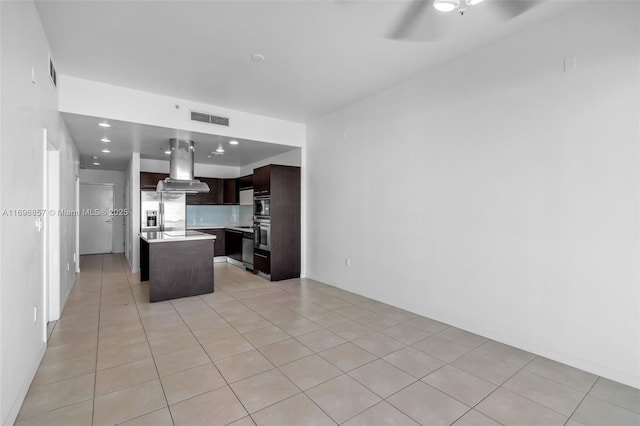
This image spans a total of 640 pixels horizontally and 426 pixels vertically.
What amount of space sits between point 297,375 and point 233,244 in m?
5.36

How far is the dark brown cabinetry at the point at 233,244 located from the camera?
7.11 metres

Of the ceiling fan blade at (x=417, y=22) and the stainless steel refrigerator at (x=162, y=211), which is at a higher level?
the ceiling fan blade at (x=417, y=22)

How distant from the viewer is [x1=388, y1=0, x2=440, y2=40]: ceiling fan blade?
2.53 metres

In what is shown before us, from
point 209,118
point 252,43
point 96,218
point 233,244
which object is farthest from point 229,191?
point 252,43

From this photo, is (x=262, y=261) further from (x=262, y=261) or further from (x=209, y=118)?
(x=209, y=118)

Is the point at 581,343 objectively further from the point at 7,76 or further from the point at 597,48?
the point at 7,76

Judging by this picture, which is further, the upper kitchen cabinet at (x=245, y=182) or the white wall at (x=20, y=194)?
the upper kitchen cabinet at (x=245, y=182)

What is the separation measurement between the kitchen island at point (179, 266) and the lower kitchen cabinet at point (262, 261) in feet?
3.78

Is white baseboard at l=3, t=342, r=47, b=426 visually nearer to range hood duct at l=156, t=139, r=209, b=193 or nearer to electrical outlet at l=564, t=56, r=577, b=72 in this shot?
range hood duct at l=156, t=139, r=209, b=193

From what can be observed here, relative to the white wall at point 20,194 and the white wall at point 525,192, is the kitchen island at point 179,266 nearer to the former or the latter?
the white wall at point 20,194

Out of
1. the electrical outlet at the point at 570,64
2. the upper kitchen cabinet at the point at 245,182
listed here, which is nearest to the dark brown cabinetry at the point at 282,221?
the upper kitchen cabinet at the point at 245,182

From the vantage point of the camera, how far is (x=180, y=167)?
5363 mm

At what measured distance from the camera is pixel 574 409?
206 centimetres

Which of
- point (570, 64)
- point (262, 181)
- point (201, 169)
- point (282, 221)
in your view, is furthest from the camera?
point (201, 169)
